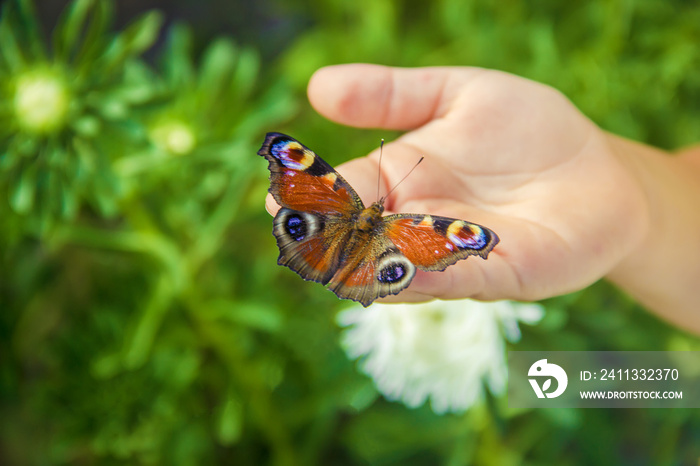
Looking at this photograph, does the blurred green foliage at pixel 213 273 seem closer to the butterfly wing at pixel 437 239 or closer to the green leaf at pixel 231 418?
the green leaf at pixel 231 418

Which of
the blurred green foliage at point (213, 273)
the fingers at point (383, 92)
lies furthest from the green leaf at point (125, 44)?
the fingers at point (383, 92)

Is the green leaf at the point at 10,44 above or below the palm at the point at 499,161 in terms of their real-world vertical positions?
above

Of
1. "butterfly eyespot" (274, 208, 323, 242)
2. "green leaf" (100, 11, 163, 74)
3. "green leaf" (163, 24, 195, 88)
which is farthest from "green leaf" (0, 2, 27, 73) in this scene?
"butterfly eyespot" (274, 208, 323, 242)

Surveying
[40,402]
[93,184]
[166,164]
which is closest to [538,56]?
[166,164]

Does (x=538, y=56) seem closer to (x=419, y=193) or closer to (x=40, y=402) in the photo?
(x=419, y=193)

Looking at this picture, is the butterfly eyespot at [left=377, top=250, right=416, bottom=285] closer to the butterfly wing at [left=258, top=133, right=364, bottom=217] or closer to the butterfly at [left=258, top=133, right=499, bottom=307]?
the butterfly at [left=258, top=133, right=499, bottom=307]
